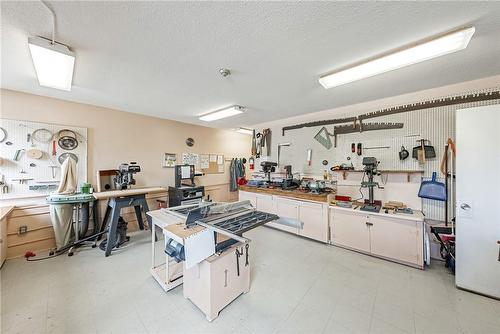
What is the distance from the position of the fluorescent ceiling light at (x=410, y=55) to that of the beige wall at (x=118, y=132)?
3798 mm

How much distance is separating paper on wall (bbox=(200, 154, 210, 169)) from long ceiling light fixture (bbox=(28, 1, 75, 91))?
3.28 metres

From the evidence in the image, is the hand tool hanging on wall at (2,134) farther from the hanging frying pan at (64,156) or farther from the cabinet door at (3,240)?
the cabinet door at (3,240)

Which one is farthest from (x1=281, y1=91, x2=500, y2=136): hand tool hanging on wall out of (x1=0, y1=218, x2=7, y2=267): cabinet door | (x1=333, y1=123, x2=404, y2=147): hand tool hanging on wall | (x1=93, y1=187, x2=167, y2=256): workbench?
(x1=0, y1=218, x2=7, y2=267): cabinet door

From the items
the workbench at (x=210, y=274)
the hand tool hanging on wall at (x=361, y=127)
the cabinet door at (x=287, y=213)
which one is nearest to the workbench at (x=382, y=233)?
the cabinet door at (x=287, y=213)

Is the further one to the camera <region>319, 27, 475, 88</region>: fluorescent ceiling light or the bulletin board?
the bulletin board

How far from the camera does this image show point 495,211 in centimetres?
195

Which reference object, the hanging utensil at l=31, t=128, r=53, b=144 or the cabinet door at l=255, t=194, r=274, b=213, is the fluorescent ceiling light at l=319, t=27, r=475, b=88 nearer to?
the cabinet door at l=255, t=194, r=274, b=213

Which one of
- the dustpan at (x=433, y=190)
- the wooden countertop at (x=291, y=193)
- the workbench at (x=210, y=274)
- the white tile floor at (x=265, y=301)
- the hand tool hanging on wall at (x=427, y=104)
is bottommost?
the white tile floor at (x=265, y=301)

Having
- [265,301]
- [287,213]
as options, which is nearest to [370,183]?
[287,213]

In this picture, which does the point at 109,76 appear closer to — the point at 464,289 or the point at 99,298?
the point at 99,298

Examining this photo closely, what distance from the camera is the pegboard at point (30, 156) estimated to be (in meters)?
Answer: 2.81

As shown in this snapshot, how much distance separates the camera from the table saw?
1616 millimetres

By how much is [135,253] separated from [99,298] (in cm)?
103

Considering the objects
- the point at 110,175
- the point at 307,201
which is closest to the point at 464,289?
the point at 307,201
